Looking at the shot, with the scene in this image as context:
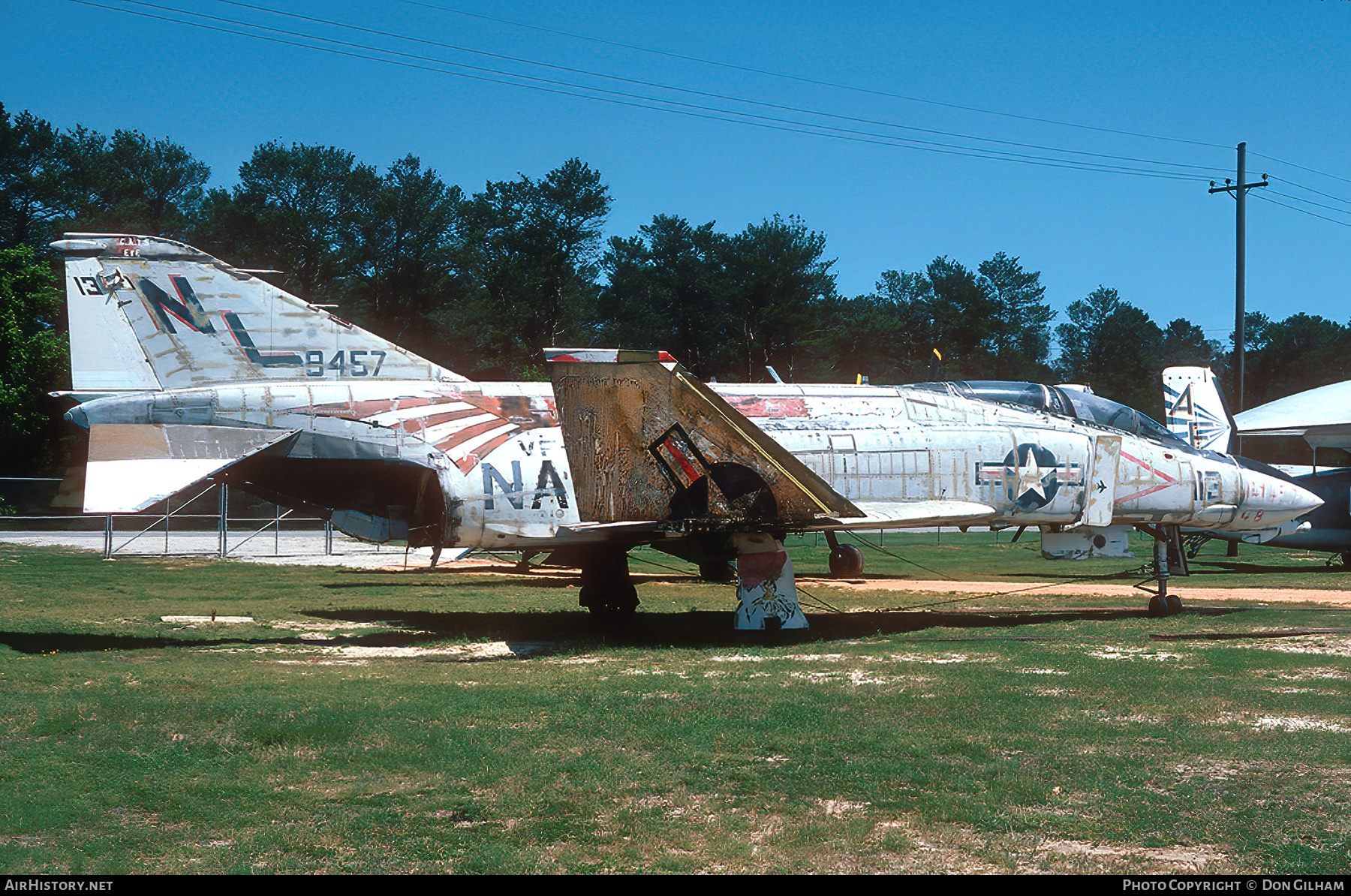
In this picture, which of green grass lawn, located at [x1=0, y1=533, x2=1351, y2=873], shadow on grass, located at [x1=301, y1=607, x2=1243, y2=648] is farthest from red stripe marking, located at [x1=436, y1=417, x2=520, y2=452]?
shadow on grass, located at [x1=301, y1=607, x2=1243, y2=648]

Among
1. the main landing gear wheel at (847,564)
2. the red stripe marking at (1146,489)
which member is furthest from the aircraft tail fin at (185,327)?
the main landing gear wheel at (847,564)

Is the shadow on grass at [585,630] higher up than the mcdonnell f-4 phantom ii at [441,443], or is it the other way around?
the mcdonnell f-4 phantom ii at [441,443]

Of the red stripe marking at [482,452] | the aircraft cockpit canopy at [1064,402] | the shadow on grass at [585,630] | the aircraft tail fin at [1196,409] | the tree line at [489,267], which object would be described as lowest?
the shadow on grass at [585,630]

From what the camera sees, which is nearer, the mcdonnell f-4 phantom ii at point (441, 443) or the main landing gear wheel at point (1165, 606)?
the mcdonnell f-4 phantom ii at point (441, 443)

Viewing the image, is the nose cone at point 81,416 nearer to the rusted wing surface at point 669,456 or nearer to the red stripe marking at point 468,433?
the red stripe marking at point 468,433

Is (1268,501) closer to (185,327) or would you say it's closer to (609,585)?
(609,585)

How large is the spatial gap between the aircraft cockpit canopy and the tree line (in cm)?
3674

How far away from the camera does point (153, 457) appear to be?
11.0m

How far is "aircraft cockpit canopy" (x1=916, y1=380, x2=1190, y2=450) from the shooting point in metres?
A: 14.4

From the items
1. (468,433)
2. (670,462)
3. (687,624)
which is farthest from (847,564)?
(468,433)

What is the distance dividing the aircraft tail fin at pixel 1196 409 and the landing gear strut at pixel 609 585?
50.9ft

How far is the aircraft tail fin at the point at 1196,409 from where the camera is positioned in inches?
945

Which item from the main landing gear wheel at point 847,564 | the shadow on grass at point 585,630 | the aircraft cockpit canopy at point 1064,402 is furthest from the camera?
the main landing gear wheel at point 847,564

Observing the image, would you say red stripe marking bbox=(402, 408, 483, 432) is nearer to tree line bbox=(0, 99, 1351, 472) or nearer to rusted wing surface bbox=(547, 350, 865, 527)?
rusted wing surface bbox=(547, 350, 865, 527)
